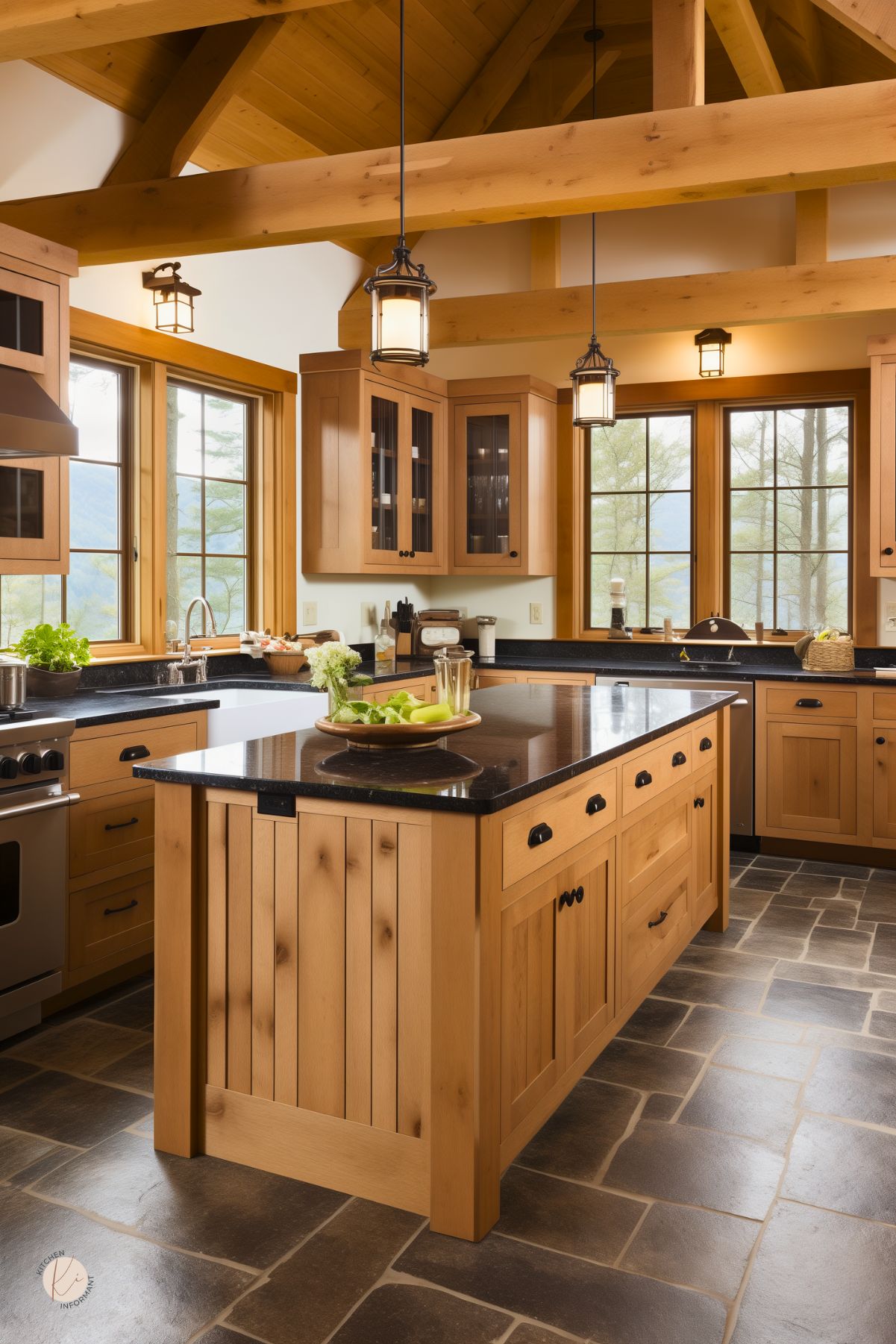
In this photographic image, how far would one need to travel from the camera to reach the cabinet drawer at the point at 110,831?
3.45 m

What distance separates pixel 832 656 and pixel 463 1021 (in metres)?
3.87

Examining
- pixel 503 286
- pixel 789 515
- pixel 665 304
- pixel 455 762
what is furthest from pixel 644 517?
pixel 455 762

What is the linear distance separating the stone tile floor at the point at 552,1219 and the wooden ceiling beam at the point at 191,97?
10.9 ft

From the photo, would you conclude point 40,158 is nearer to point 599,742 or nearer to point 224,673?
point 224,673

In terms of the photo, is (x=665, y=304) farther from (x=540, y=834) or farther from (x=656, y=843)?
(x=540, y=834)

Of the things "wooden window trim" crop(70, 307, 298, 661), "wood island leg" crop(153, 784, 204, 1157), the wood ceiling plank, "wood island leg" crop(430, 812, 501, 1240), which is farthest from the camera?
"wooden window trim" crop(70, 307, 298, 661)

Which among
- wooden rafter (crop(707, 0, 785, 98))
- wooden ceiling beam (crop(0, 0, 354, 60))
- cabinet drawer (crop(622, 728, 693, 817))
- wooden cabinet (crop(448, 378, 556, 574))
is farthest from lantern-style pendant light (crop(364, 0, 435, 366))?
wooden cabinet (crop(448, 378, 556, 574))

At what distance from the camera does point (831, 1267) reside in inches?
82.7

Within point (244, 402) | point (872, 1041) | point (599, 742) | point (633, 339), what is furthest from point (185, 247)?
point (872, 1041)

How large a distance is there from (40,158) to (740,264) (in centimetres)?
361

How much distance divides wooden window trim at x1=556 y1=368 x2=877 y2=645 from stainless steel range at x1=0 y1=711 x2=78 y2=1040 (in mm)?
3875

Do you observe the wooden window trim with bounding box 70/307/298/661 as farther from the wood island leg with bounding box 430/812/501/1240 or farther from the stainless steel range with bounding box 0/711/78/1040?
the wood island leg with bounding box 430/812/501/1240

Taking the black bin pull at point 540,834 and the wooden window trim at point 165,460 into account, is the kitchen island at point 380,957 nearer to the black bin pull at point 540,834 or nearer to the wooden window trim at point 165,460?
the black bin pull at point 540,834

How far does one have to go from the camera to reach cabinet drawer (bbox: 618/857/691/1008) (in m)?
3.06
